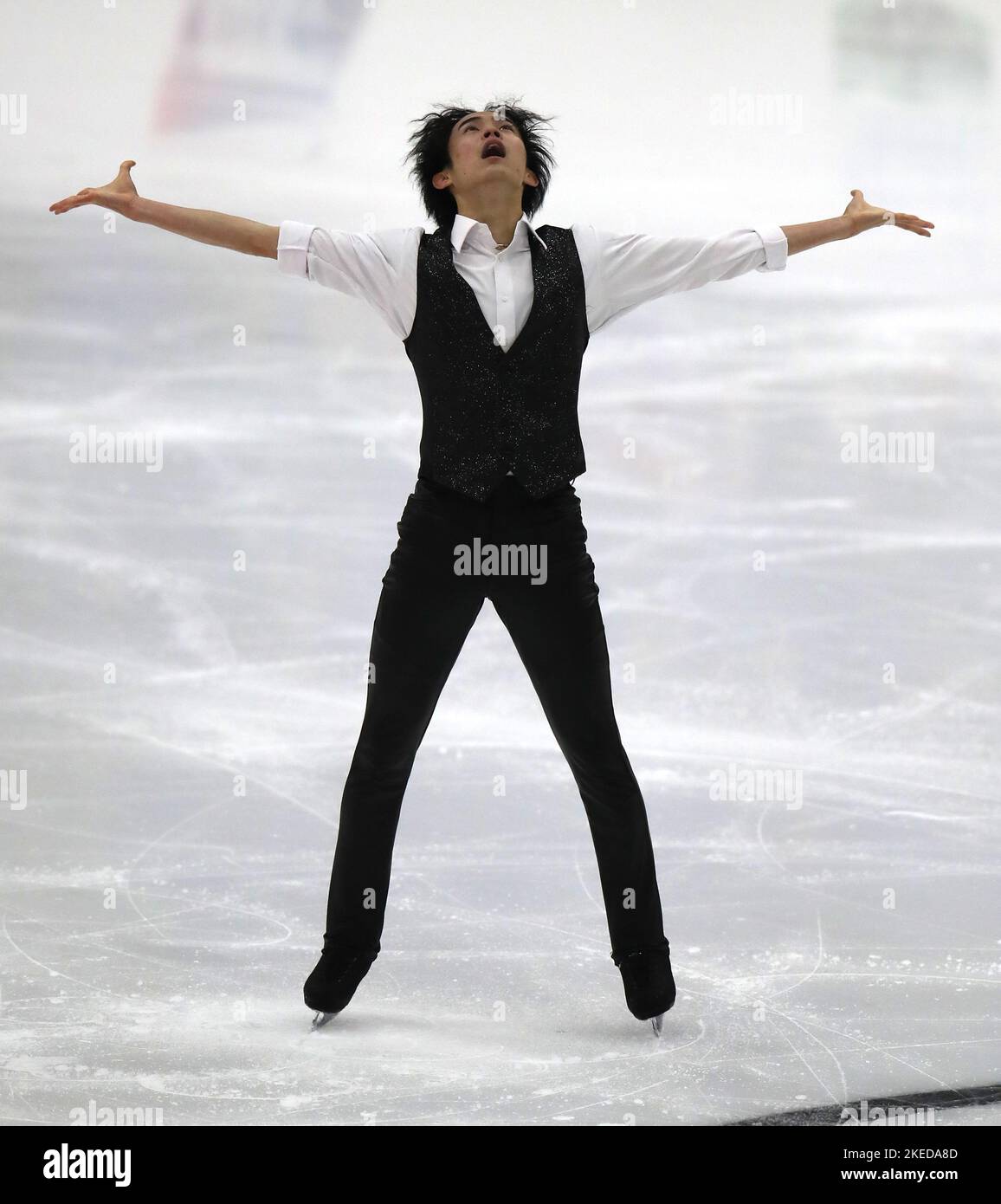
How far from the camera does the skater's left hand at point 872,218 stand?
2.59m

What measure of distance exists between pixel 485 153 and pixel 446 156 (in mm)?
169

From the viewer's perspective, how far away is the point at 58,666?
4.47 m

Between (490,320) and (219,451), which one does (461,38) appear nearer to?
(219,451)

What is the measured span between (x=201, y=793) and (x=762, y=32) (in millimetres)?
3647

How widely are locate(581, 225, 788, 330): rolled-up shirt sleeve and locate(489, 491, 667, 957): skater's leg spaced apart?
15.9 inches

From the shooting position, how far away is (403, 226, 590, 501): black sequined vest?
241 centimetres

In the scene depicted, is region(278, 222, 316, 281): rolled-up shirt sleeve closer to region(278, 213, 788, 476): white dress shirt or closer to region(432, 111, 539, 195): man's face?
region(278, 213, 788, 476): white dress shirt

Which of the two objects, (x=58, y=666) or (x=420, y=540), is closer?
(x=420, y=540)

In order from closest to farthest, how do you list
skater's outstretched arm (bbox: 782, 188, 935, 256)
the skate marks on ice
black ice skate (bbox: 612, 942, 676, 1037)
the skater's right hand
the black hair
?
the skate marks on ice
the skater's right hand
black ice skate (bbox: 612, 942, 676, 1037)
skater's outstretched arm (bbox: 782, 188, 935, 256)
the black hair

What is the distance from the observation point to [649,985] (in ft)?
8.08

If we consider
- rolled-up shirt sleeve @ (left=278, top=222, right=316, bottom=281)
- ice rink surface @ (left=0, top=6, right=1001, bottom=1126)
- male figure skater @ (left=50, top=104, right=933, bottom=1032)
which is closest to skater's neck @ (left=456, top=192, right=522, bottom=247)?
male figure skater @ (left=50, top=104, right=933, bottom=1032)

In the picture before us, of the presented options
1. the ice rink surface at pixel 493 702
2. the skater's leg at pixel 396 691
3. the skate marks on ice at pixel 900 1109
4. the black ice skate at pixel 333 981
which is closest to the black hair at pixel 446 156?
the skater's leg at pixel 396 691

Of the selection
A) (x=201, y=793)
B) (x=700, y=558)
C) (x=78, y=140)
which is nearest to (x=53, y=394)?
(x=78, y=140)
